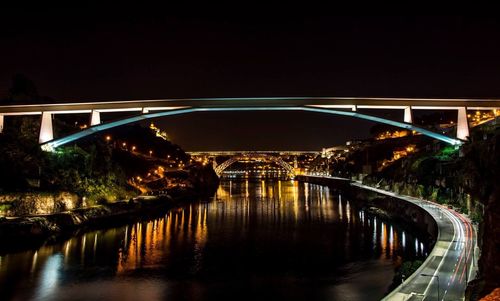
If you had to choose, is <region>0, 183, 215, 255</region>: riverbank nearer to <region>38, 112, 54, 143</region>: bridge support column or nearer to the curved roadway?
<region>38, 112, 54, 143</region>: bridge support column

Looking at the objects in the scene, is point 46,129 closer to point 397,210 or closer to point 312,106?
Result: point 312,106

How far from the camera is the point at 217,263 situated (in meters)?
19.7

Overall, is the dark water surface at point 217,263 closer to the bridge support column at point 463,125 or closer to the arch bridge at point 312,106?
the arch bridge at point 312,106

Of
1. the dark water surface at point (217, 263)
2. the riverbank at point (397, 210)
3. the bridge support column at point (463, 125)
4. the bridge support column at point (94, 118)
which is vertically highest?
the bridge support column at point (94, 118)

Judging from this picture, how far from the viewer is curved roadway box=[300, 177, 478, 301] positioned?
10352 millimetres

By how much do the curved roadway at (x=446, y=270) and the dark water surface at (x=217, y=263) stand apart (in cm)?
243

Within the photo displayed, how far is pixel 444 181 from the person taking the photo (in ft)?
104

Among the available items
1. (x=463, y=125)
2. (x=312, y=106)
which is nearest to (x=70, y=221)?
(x=312, y=106)

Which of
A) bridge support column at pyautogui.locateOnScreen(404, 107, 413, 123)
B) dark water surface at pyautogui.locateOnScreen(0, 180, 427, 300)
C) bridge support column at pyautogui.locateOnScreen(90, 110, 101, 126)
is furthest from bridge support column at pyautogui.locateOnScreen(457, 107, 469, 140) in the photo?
bridge support column at pyautogui.locateOnScreen(90, 110, 101, 126)

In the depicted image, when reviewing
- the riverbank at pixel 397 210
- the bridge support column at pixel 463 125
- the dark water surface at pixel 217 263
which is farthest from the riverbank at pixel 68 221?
the bridge support column at pixel 463 125

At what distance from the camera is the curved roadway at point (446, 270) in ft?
34.0

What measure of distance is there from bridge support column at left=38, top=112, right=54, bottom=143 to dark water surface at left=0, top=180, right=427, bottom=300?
1271 centimetres

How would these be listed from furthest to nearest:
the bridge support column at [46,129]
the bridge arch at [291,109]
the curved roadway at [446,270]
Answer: the bridge support column at [46,129], the bridge arch at [291,109], the curved roadway at [446,270]

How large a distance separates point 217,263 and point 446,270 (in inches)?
423
